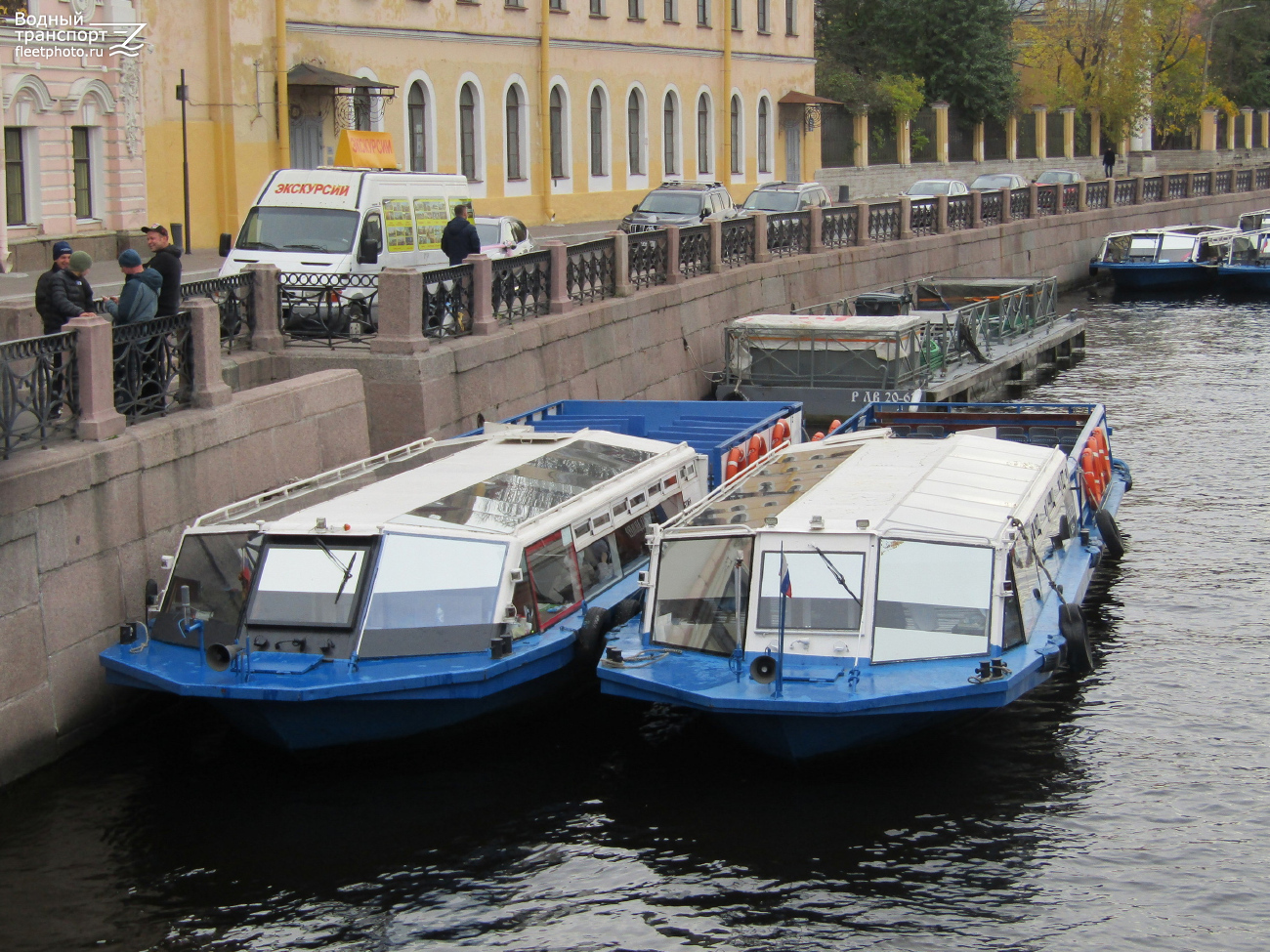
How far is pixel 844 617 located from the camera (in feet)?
36.5

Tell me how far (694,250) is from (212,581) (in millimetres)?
14752

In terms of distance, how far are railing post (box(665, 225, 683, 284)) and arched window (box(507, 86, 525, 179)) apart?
15.2m

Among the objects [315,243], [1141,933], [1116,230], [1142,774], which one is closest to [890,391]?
[315,243]

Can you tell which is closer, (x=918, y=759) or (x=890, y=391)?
(x=918, y=759)

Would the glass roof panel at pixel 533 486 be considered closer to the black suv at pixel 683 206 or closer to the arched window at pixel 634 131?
the black suv at pixel 683 206

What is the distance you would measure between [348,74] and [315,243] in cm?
1527

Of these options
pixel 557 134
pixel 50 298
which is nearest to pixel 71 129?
pixel 557 134

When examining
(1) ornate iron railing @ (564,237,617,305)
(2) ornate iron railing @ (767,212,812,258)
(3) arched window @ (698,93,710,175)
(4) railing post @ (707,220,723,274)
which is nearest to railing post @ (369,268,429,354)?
(1) ornate iron railing @ (564,237,617,305)

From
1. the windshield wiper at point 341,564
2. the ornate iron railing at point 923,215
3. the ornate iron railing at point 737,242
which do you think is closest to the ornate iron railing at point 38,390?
the windshield wiper at point 341,564

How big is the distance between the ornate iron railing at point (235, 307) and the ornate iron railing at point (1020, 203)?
1062 inches

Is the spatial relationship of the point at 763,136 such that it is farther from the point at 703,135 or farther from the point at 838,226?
the point at 838,226

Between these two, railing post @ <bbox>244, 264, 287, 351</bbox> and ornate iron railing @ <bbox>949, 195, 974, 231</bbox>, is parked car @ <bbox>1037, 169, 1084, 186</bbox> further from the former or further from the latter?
railing post @ <bbox>244, 264, 287, 351</bbox>

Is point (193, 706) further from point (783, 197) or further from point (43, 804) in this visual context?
point (783, 197)

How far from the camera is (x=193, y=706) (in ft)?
41.6
